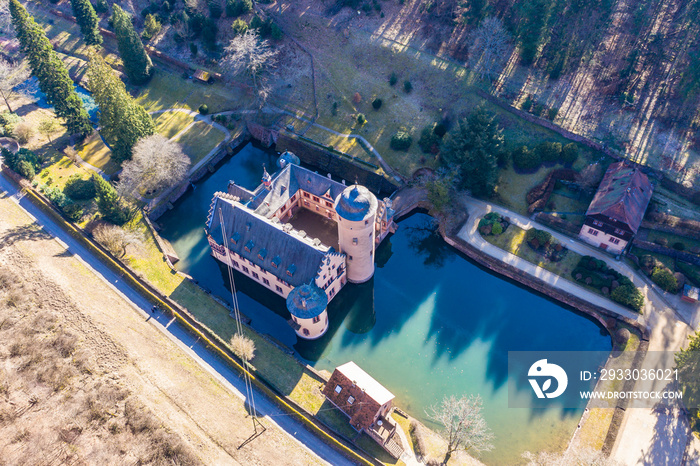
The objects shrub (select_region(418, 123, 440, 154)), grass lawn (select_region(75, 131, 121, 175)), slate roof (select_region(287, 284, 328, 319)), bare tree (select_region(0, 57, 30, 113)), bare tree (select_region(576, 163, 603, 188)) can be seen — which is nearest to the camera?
slate roof (select_region(287, 284, 328, 319))

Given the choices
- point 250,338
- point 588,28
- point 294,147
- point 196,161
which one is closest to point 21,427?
point 250,338

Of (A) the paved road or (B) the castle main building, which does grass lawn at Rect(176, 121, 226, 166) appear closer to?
(B) the castle main building

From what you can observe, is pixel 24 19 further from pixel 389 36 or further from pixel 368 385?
pixel 368 385

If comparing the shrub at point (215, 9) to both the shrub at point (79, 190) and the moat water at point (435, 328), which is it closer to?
the shrub at point (79, 190)

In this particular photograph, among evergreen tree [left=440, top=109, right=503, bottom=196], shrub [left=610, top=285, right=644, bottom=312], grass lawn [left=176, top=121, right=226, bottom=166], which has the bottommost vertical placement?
grass lawn [left=176, top=121, right=226, bottom=166]

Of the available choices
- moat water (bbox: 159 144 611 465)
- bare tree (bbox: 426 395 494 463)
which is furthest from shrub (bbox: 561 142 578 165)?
bare tree (bbox: 426 395 494 463)

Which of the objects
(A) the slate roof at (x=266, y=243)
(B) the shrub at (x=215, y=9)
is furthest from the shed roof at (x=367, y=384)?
(B) the shrub at (x=215, y=9)
